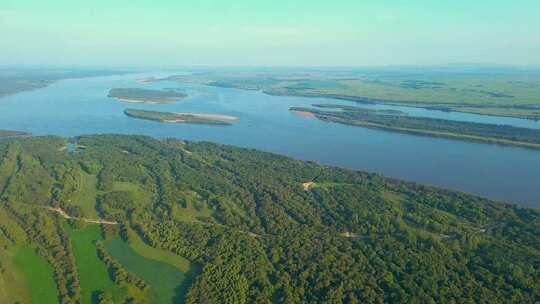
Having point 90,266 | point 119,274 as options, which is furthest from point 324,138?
point 119,274

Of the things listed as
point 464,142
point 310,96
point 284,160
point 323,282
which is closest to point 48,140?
point 284,160

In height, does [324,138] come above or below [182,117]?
below

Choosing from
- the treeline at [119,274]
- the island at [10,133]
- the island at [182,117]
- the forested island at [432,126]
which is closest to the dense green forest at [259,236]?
the treeline at [119,274]

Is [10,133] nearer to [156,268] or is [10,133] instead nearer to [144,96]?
[144,96]

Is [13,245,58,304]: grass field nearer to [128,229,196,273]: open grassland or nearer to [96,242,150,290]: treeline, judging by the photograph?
[96,242,150,290]: treeline

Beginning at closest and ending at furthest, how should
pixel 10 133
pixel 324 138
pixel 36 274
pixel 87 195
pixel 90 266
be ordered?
pixel 36 274 → pixel 90 266 → pixel 87 195 → pixel 10 133 → pixel 324 138

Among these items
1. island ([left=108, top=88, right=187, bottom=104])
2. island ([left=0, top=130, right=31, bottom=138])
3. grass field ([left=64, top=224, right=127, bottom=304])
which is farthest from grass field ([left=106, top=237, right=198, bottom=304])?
island ([left=108, top=88, right=187, bottom=104])

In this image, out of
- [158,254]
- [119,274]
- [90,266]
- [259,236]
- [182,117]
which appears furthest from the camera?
[182,117]
